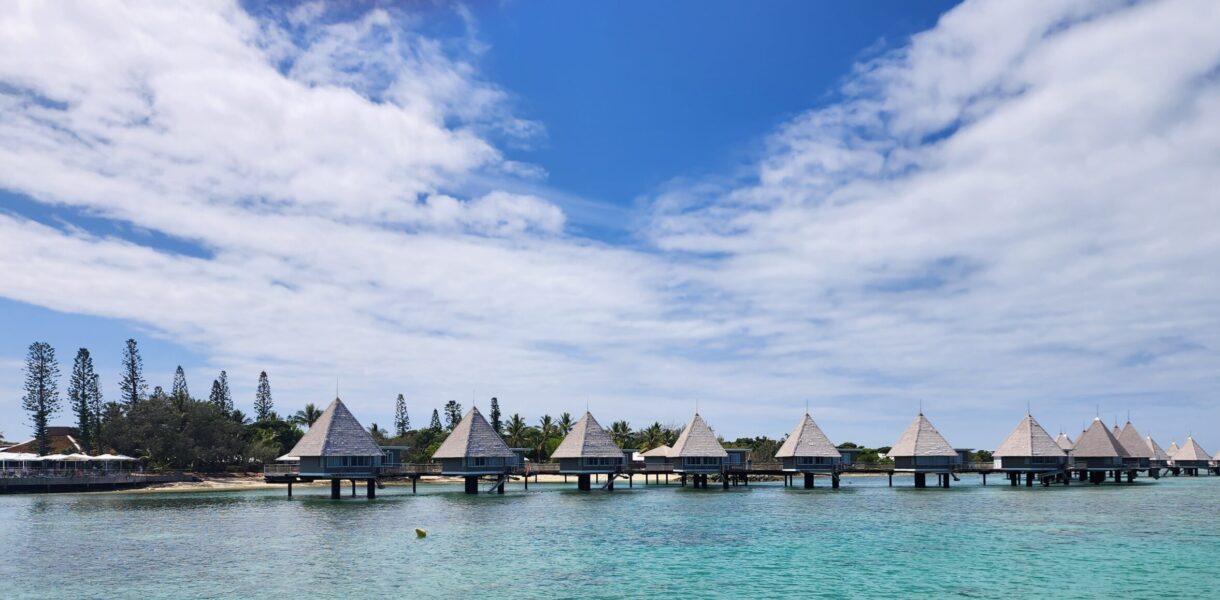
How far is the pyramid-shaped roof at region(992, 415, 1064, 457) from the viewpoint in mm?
77750

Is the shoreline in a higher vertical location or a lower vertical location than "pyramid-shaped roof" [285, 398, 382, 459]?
lower

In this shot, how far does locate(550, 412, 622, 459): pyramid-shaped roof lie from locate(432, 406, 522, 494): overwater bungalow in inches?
185

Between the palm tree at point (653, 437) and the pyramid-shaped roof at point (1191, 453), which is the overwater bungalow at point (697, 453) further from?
the pyramid-shaped roof at point (1191, 453)

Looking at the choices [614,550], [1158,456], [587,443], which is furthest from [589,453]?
[1158,456]

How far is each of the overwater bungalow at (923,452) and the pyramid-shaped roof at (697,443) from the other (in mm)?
15023

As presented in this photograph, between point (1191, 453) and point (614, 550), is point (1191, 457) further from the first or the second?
point (614, 550)

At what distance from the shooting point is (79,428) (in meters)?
99.6

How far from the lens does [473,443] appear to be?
6781cm

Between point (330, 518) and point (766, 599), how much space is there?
30377mm

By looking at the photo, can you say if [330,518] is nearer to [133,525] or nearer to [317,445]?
[133,525]

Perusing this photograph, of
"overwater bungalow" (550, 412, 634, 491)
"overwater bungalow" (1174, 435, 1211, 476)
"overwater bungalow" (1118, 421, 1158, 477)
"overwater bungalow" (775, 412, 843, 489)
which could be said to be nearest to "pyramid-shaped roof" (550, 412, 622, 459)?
"overwater bungalow" (550, 412, 634, 491)

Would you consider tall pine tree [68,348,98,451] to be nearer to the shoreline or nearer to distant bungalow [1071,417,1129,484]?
the shoreline

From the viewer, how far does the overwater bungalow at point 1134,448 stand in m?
94.6

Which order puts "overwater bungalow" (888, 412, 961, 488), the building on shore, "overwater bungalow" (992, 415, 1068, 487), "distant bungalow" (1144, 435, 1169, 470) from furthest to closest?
"distant bungalow" (1144, 435, 1169, 470) → the building on shore → "overwater bungalow" (992, 415, 1068, 487) → "overwater bungalow" (888, 412, 961, 488)
